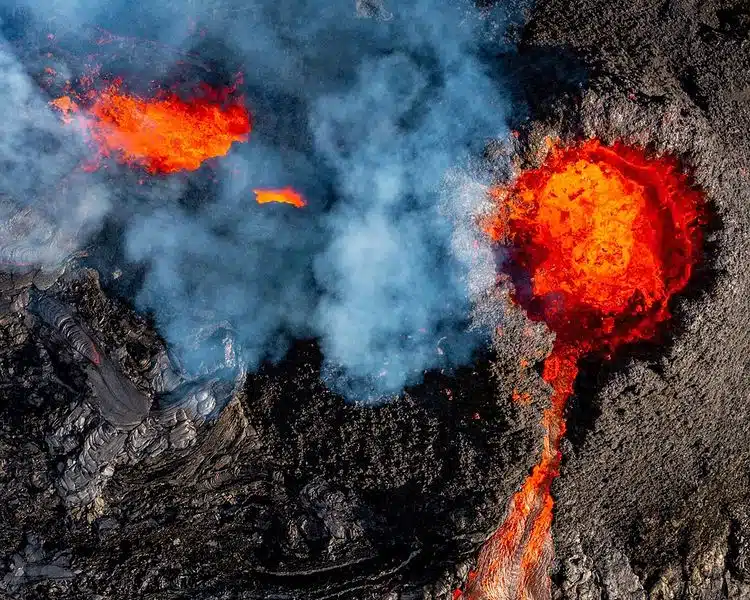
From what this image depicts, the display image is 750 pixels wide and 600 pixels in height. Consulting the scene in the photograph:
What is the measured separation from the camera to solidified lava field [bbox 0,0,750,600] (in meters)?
4.42

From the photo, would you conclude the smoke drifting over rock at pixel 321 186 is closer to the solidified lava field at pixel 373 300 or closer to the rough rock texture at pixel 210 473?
the solidified lava field at pixel 373 300

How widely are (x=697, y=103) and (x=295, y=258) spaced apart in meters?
3.12

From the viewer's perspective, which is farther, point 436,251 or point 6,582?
point 6,582

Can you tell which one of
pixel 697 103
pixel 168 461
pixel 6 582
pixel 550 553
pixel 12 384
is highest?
pixel 697 103

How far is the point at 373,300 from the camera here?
4516mm

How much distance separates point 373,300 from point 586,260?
148 cm

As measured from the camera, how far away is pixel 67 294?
4914 mm

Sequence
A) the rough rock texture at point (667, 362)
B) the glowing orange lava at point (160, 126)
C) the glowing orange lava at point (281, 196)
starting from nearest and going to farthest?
the rough rock texture at point (667, 362) → the glowing orange lava at point (281, 196) → the glowing orange lava at point (160, 126)

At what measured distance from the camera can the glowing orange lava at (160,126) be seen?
5.05 m

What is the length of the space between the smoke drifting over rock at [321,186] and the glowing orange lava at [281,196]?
0.06 meters

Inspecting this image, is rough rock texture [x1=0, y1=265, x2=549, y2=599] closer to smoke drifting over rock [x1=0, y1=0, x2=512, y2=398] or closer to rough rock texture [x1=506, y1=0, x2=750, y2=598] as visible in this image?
smoke drifting over rock [x1=0, y1=0, x2=512, y2=398]

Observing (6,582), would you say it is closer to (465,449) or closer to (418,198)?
(465,449)

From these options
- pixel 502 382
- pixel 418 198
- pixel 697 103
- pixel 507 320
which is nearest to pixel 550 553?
pixel 502 382

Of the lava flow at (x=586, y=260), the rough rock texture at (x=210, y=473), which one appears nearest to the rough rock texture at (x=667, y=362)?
the lava flow at (x=586, y=260)
